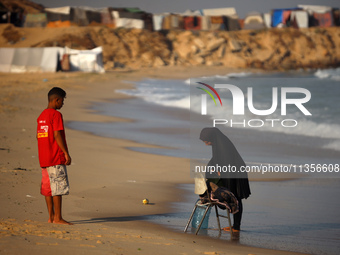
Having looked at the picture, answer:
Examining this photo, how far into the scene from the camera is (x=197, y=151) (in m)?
12.9

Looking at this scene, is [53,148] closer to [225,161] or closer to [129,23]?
[225,161]

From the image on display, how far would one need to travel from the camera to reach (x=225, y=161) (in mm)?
6461

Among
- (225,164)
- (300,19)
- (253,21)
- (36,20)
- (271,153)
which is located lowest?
(271,153)

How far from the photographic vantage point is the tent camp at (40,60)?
141 feet

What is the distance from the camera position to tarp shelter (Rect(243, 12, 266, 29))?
9106cm

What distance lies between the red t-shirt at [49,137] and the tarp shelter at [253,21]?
87.4m

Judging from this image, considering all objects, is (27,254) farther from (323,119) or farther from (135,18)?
(135,18)

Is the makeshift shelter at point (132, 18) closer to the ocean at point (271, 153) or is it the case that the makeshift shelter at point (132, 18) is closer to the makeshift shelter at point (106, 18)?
the makeshift shelter at point (106, 18)

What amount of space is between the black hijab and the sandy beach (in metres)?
0.66

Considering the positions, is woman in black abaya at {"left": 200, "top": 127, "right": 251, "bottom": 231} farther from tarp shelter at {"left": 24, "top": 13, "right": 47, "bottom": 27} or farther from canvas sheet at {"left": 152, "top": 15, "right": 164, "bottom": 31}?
canvas sheet at {"left": 152, "top": 15, "right": 164, "bottom": 31}

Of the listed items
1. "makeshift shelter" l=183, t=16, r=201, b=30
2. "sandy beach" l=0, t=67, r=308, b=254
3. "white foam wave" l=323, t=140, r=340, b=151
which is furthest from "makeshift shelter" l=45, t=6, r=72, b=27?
"white foam wave" l=323, t=140, r=340, b=151

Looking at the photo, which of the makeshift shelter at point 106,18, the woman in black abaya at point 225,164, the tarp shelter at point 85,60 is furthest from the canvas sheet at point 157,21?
the woman in black abaya at point 225,164

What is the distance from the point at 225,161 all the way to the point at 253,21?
287ft

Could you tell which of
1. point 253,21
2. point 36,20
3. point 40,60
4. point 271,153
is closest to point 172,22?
point 253,21
